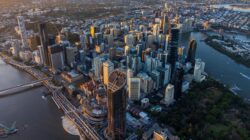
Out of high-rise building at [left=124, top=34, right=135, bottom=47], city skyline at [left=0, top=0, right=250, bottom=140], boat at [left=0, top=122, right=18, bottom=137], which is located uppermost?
high-rise building at [left=124, top=34, right=135, bottom=47]

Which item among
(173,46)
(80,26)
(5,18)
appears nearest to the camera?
(173,46)

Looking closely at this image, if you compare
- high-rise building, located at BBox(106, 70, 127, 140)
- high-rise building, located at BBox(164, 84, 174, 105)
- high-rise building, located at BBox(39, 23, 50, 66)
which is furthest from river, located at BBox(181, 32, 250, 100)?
high-rise building, located at BBox(39, 23, 50, 66)

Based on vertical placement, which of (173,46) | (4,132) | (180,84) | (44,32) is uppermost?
(44,32)

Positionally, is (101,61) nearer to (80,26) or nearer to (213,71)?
(213,71)

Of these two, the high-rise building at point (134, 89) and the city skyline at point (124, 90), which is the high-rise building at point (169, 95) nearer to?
the city skyline at point (124, 90)

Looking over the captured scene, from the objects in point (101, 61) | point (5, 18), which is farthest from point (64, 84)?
point (5, 18)

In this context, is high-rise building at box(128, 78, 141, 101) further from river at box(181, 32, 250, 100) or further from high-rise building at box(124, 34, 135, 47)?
high-rise building at box(124, 34, 135, 47)

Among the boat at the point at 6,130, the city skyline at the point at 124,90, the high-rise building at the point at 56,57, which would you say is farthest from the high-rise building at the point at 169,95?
the high-rise building at the point at 56,57
